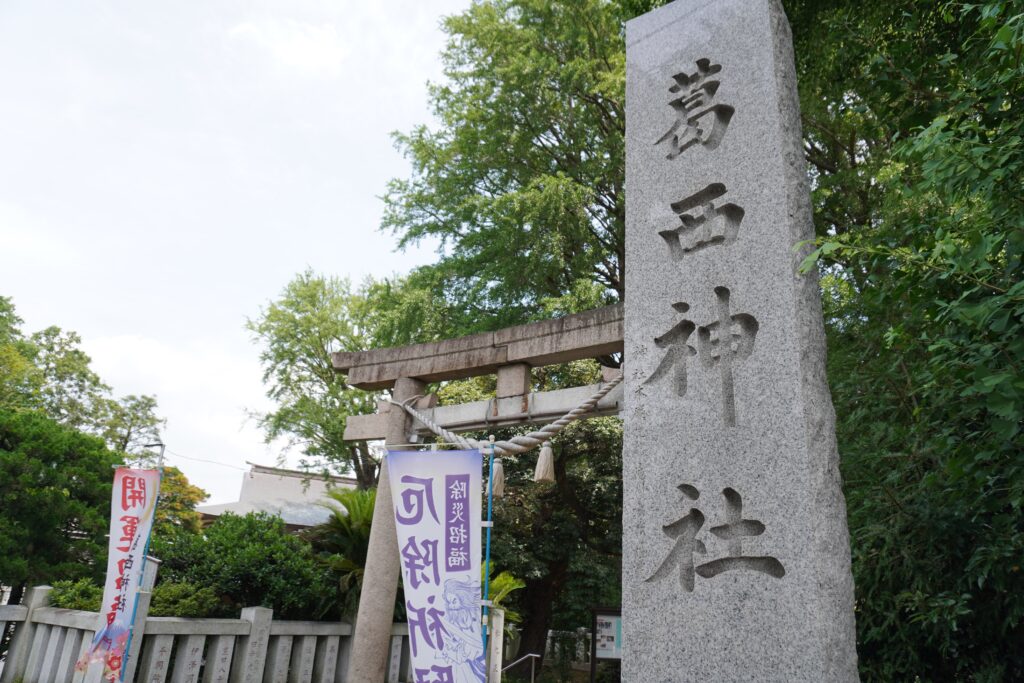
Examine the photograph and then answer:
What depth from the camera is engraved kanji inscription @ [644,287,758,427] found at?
3213 millimetres

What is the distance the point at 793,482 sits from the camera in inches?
113

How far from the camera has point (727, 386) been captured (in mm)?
3213

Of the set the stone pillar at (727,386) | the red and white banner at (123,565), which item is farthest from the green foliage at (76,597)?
the stone pillar at (727,386)

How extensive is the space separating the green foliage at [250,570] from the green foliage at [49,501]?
211 cm

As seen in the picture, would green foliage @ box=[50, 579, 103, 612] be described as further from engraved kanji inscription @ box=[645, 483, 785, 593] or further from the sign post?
engraved kanji inscription @ box=[645, 483, 785, 593]

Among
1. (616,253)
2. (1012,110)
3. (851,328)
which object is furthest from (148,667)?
(616,253)

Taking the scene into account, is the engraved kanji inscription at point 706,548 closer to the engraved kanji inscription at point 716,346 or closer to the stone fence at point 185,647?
the engraved kanji inscription at point 716,346

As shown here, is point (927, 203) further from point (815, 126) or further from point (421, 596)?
point (421, 596)

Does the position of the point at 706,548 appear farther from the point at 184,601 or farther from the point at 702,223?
the point at 184,601

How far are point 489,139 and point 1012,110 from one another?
988 centimetres

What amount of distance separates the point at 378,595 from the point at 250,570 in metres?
1.95

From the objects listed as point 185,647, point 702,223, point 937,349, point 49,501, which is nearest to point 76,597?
point 185,647

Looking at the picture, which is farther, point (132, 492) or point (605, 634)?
point (605, 634)

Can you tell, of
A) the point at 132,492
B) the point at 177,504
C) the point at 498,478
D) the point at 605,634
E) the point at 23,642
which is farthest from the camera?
the point at 177,504
